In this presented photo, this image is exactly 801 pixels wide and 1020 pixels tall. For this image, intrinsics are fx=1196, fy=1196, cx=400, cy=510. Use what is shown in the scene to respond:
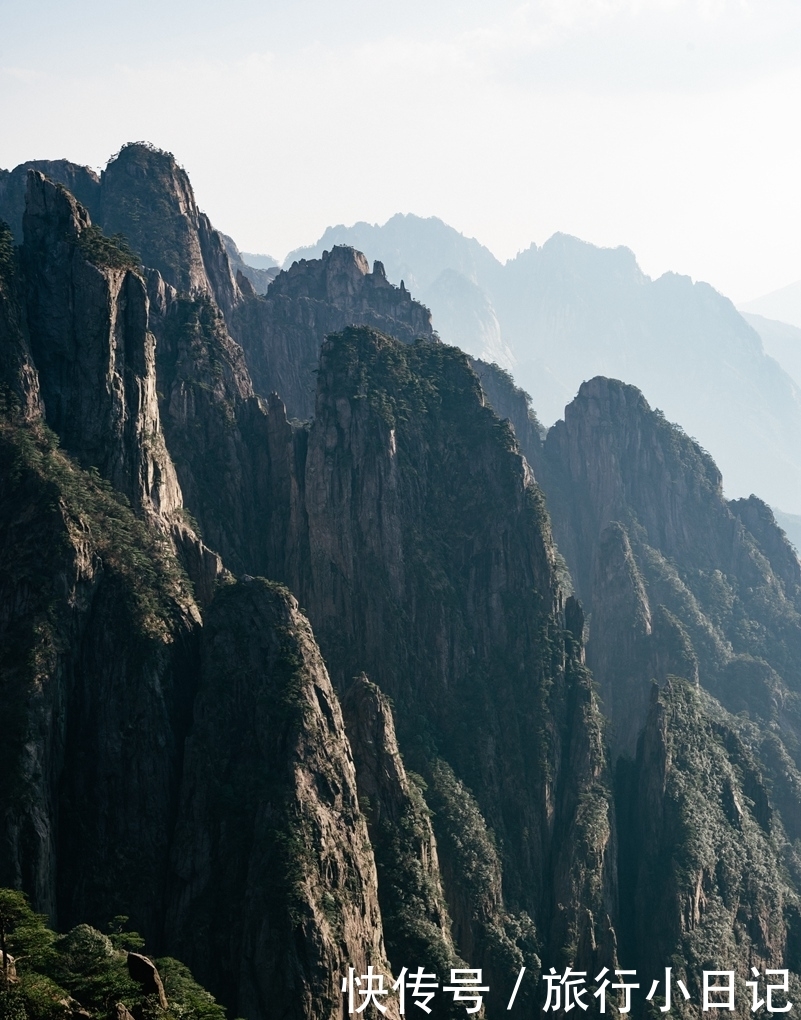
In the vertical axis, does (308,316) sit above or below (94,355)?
above

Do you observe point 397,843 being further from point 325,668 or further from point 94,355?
point 94,355

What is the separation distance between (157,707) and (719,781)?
2531 inches

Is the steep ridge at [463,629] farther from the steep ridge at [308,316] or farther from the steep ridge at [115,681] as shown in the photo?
the steep ridge at [308,316]

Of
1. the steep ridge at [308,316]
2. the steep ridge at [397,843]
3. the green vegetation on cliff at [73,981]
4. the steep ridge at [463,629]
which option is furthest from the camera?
the steep ridge at [308,316]

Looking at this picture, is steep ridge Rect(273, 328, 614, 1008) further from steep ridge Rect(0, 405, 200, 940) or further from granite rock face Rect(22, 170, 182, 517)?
steep ridge Rect(0, 405, 200, 940)

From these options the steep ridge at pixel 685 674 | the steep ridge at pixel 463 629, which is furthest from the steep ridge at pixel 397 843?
the steep ridge at pixel 685 674

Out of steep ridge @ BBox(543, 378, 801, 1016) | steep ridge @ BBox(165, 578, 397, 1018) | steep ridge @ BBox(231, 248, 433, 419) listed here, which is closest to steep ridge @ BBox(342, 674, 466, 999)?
steep ridge @ BBox(165, 578, 397, 1018)

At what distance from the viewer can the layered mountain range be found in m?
73.6

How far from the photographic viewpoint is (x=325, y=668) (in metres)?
90.3

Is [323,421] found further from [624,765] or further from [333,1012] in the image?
[333,1012]

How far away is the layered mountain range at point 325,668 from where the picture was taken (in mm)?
73562

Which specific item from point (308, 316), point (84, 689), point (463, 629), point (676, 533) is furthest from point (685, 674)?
point (84, 689)

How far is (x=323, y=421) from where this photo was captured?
115188mm

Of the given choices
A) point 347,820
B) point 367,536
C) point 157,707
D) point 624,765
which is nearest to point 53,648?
point 157,707
